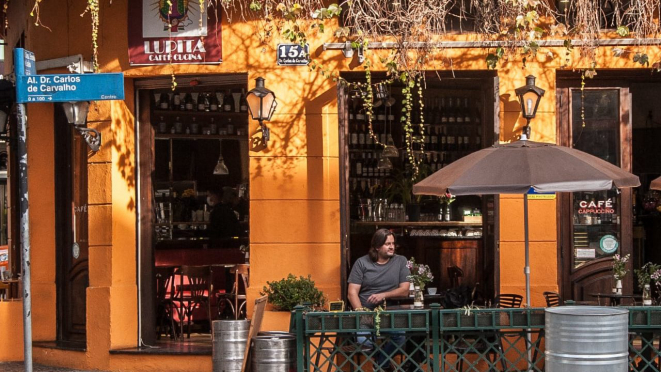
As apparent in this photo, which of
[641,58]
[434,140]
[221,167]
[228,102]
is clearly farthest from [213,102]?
[641,58]

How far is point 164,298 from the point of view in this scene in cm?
1375

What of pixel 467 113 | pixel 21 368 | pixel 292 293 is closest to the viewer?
pixel 292 293

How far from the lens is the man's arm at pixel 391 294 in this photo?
34.8ft

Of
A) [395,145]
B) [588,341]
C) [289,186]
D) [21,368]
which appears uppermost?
[395,145]

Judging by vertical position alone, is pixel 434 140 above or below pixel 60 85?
below

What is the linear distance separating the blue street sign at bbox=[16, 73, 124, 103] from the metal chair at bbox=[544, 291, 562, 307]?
198 inches

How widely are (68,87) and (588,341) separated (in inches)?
181

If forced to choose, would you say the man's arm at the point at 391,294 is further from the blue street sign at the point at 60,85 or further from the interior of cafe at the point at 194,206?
the blue street sign at the point at 60,85

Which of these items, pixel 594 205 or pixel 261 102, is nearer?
pixel 261 102

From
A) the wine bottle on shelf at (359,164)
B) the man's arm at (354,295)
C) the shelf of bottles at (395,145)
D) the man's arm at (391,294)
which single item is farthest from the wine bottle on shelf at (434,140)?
the man's arm at (354,295)

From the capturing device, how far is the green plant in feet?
37.0

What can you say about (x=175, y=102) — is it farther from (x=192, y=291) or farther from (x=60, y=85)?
(x=60, y=85)

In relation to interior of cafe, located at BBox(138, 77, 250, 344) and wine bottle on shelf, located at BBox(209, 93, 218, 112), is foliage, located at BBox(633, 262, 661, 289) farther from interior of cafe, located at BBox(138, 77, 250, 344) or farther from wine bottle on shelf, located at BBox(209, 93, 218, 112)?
wine bottle on shelf, located at BBox(209, 93, 218, 112)

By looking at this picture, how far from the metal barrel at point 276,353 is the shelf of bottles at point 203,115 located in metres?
5.52
